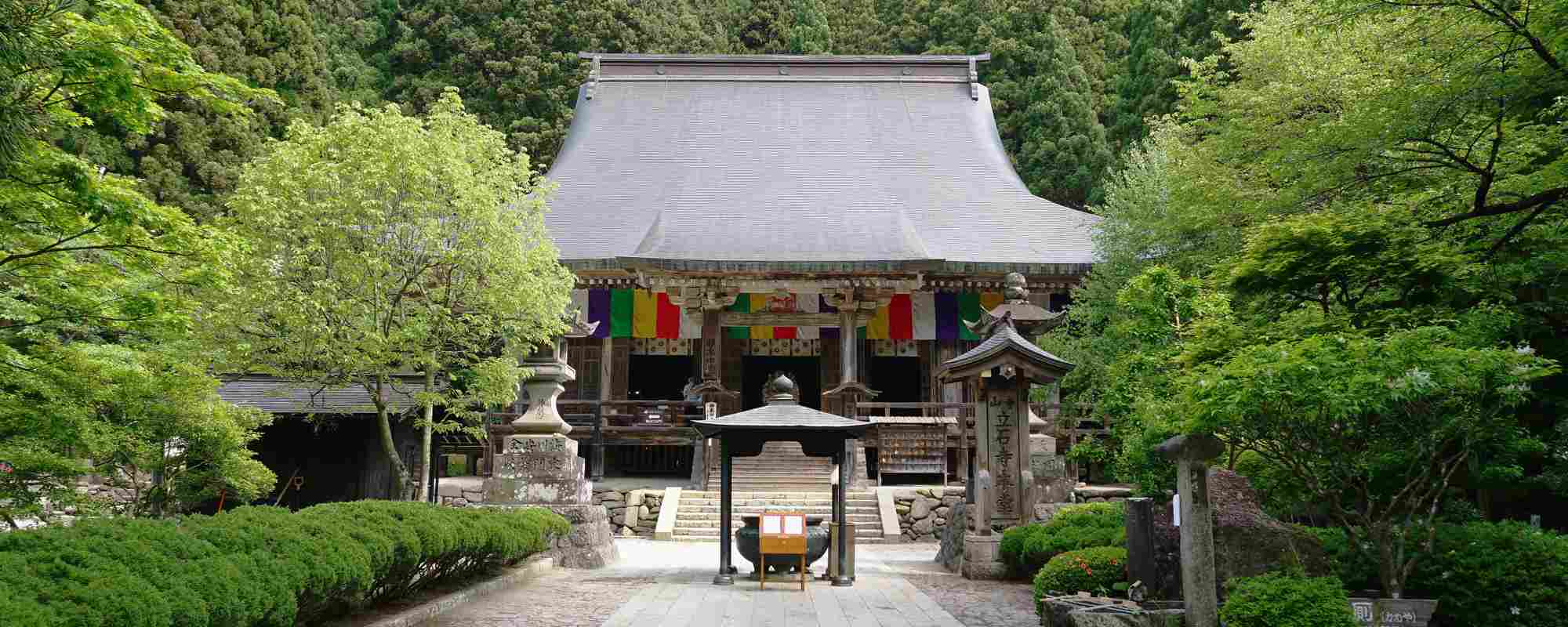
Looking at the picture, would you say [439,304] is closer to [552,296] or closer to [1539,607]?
[552,296]

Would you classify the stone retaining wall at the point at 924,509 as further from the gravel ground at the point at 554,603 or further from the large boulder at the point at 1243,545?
the large boulder at the point at 1243,545

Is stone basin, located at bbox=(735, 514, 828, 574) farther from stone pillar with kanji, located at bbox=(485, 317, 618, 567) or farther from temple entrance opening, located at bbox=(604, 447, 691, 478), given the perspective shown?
temple entrance opening, located at bbox=(604, 447, 691, 478)

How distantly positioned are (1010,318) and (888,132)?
43.8 feet

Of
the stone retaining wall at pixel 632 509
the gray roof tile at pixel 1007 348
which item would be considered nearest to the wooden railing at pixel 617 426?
the stone retaining wall at pixel 632 509

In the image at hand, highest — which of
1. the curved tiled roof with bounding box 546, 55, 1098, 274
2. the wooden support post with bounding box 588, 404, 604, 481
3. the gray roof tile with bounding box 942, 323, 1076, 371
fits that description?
the curved tiled roof with bounding box 546, 55, 1098, 274

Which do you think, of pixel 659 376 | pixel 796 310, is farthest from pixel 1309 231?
pixel 659 376

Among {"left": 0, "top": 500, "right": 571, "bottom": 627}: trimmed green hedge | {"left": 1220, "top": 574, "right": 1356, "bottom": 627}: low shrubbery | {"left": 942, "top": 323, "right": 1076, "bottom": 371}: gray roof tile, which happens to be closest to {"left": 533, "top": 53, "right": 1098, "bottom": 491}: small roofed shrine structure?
{"left": 942, "top": 323, "right": 1076, "bottom": 371}: gray roof tile

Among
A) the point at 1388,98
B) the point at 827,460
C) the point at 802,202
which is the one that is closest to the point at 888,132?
the point at 802,202

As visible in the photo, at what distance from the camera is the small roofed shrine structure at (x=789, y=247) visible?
56.1 feet

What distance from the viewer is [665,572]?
34.8 feet

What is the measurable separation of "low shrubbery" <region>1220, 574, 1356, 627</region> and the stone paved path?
6.81 ft

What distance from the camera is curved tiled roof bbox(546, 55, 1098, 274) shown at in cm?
1783

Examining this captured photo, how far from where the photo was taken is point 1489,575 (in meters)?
5.61

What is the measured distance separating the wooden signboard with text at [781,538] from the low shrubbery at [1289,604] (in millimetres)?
4715
